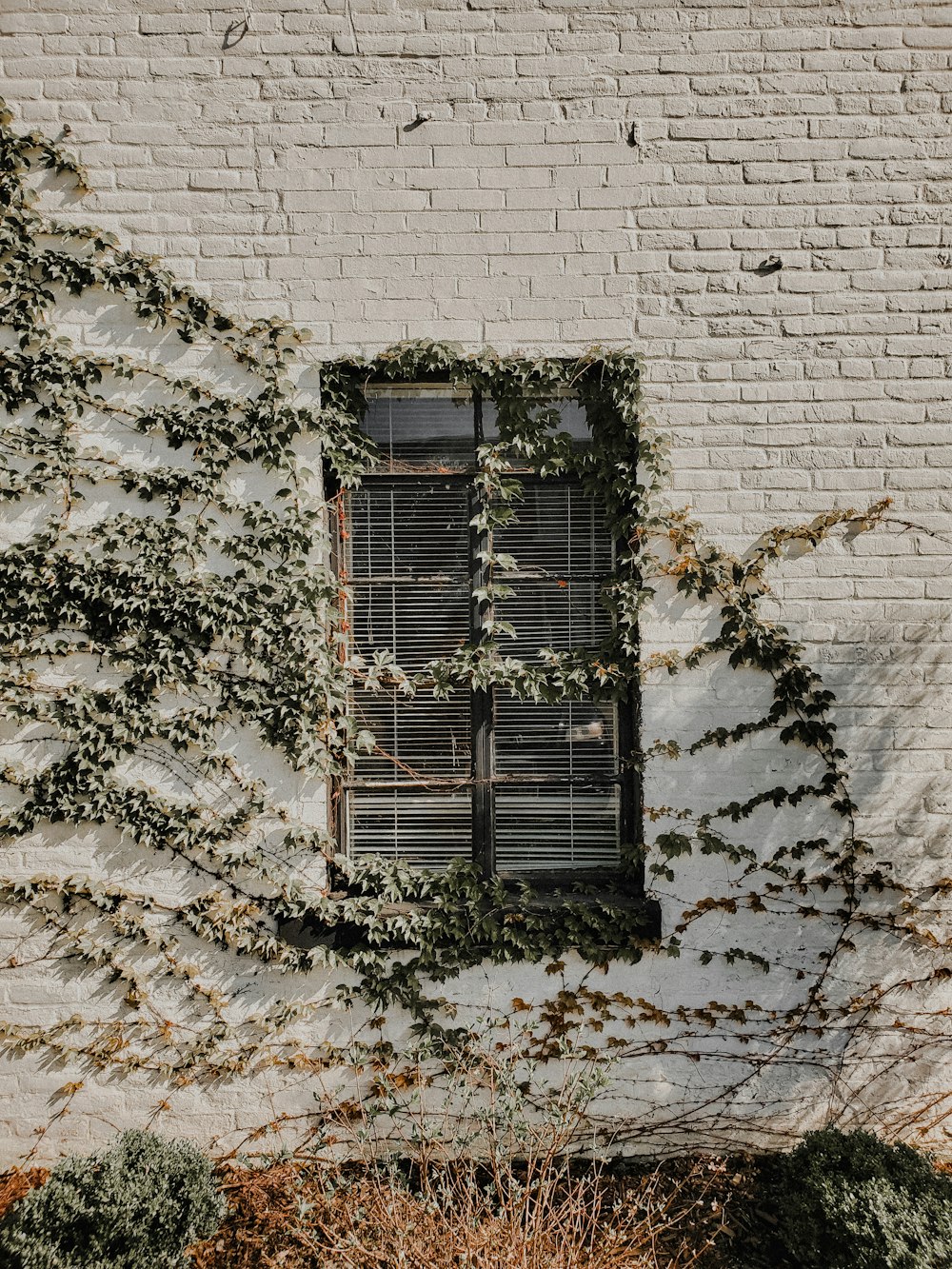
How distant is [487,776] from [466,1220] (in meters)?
1.42

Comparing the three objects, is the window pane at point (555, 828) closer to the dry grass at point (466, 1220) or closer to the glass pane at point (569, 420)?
the dry grass at point (466, 1220)

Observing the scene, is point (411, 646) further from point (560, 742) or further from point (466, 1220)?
point (466, 1220)

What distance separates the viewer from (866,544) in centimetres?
301

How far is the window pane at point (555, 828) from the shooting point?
309 centimetres

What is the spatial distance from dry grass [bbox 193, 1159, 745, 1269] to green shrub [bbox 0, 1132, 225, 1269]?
249 millimetres

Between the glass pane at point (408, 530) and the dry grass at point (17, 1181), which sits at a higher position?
the glass pane at point (408, 530)

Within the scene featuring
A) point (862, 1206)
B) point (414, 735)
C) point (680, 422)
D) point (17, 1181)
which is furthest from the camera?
point (414, 735)

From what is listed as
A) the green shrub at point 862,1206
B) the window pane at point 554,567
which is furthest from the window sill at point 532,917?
the window pane at point 554,567

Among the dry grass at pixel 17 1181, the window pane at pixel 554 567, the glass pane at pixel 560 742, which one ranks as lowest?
the dry grass at pixel 17 1181

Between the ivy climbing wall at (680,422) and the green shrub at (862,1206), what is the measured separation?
37cm

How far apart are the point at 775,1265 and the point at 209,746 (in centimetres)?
267

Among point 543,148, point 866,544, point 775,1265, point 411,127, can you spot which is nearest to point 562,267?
point 543,148

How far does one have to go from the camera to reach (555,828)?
3.10 metres

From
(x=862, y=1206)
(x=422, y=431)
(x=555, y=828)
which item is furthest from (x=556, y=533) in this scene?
(x=862, y=1206)
